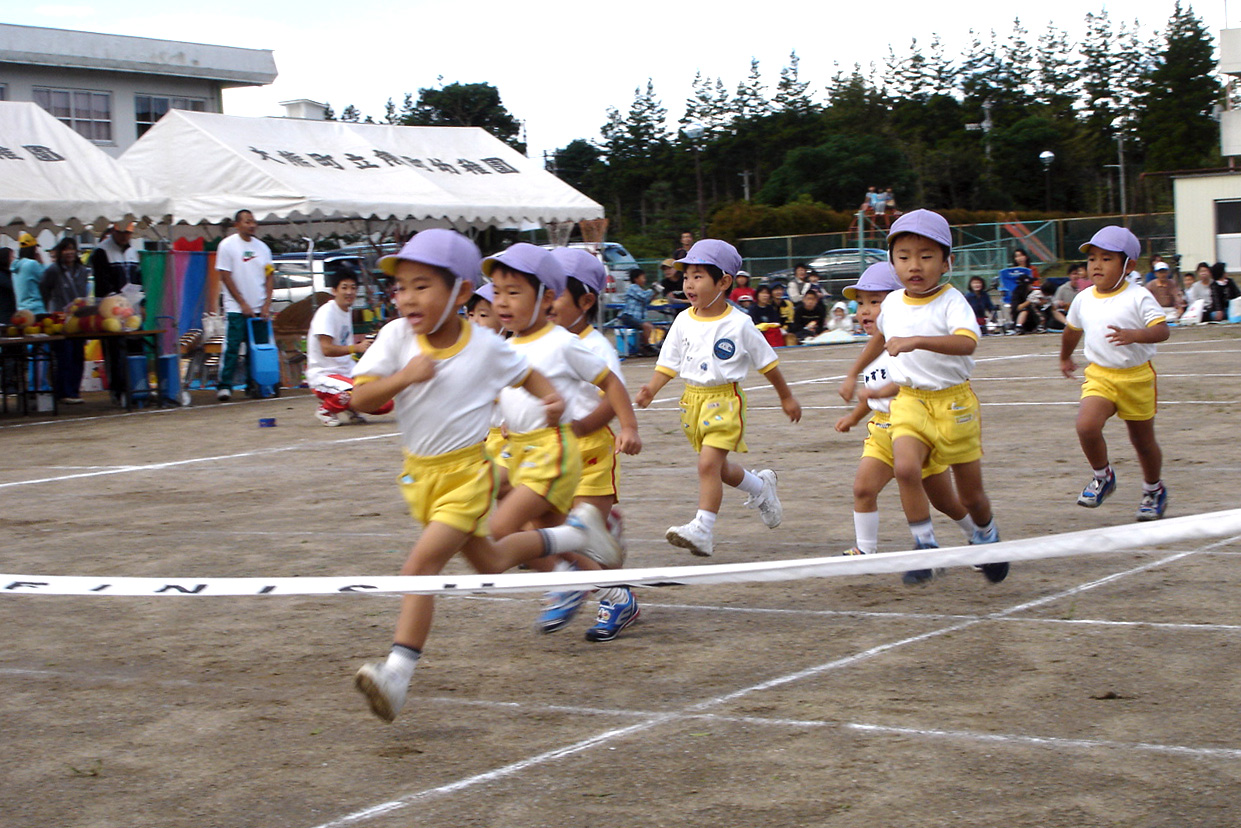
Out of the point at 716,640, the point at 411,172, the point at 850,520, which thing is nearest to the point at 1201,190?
the point at 411,172

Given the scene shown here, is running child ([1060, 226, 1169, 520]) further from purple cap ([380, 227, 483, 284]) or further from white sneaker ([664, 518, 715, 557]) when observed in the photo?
purple cap ([380, 227, 483, 284])

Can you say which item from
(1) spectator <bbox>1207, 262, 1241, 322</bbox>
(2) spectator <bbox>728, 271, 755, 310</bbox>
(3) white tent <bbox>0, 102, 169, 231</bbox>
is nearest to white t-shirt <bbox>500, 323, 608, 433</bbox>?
(3) white tent <bbox>0, 102, 169, 231</bbox>

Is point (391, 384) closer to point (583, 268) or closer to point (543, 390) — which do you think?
point (543, 390)

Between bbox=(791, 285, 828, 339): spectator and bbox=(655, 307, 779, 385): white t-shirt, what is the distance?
1918cm

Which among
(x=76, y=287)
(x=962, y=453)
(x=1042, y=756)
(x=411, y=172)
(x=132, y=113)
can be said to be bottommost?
(x=1042, y=756)

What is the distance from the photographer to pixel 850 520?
25.7 feet

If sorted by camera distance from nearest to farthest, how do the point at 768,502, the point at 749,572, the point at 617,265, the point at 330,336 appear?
the point at 749,572
the point at 768,502
the point at 330,336
the point at 617,265

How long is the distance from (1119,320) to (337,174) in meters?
15.9

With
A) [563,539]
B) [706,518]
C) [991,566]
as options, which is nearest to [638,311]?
[706,518]

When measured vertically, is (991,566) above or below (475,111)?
below

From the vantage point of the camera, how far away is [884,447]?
6.31 m

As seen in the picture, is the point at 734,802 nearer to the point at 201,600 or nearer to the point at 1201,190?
the point at 201,600

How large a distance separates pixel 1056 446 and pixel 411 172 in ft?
47.7

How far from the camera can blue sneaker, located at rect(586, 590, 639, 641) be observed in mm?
5379
